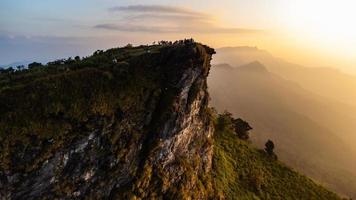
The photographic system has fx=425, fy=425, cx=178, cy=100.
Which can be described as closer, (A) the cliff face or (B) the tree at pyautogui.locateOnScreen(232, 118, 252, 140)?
(A) the cliff face

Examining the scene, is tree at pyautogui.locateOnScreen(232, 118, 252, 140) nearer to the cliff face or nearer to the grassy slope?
the grassy slope

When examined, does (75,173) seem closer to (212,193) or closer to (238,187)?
(212,193)

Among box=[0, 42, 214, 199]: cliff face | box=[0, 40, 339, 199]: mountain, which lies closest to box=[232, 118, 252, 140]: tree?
box=[0, 40, 339, 199]: mountain

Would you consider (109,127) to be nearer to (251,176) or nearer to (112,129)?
(112,129)

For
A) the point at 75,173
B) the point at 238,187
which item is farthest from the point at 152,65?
the point at 238,187

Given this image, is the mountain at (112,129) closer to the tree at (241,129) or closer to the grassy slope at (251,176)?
the grassy slope at (251,176)

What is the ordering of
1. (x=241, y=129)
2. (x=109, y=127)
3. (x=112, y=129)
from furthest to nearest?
(x=241, y=129)
(x=112, y=129)
(x=109, y=127)

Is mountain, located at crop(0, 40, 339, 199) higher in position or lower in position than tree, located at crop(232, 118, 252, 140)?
higher

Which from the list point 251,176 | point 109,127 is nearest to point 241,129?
point 251,176
